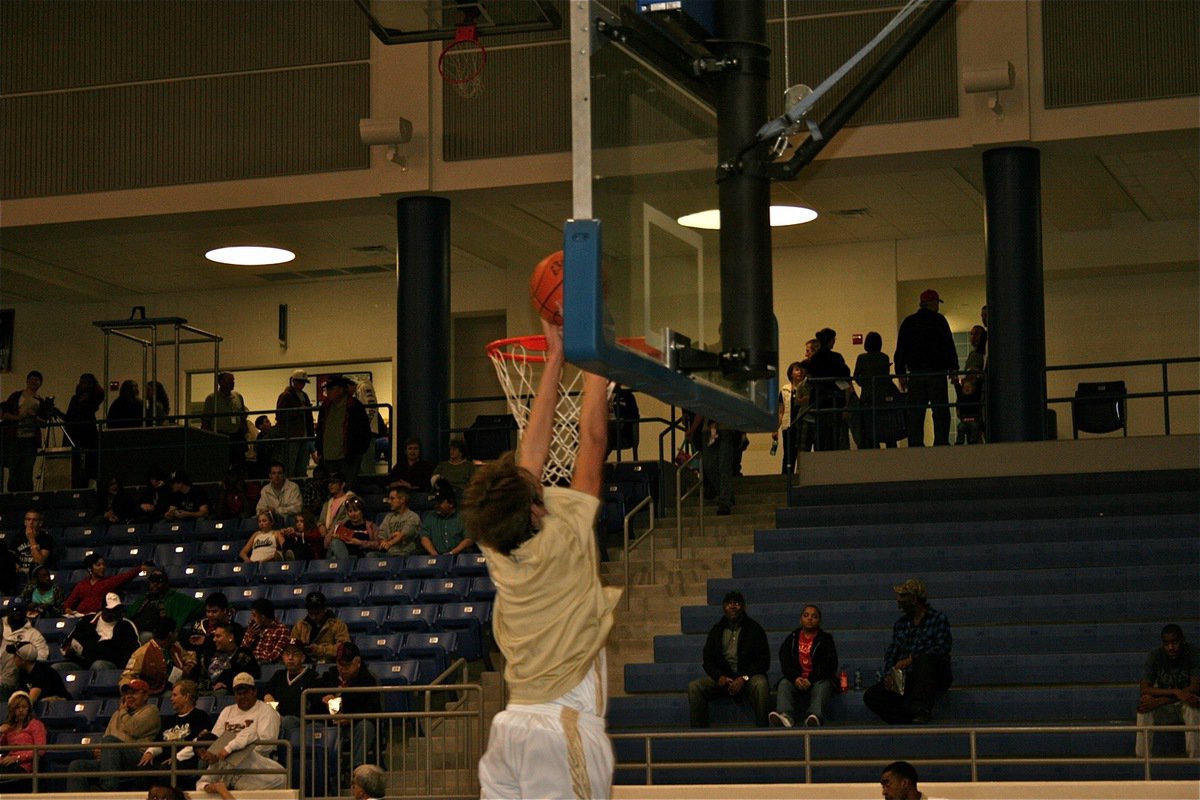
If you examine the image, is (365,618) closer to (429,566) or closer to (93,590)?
(429,566)

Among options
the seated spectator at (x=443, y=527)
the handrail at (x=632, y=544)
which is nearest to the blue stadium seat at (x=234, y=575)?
the seated spectator at (x=443, y=527)

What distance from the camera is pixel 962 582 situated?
1432cm

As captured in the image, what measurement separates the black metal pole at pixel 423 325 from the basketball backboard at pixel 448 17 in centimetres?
303

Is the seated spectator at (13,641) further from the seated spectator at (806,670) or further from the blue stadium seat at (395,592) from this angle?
the seated spectator at (806,670)

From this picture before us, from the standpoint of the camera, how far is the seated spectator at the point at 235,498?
59.4 ft

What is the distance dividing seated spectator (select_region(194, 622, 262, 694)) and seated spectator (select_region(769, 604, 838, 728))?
4.41m

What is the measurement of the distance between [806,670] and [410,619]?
3.79 m

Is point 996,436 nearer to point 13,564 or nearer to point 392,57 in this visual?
point 392,57

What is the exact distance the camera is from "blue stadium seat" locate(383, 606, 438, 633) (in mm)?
14602

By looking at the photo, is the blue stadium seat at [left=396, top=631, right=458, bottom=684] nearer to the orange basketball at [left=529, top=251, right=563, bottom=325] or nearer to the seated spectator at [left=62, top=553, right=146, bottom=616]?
the seated spectator at [left=62, top=553, right=146, bottom=616]

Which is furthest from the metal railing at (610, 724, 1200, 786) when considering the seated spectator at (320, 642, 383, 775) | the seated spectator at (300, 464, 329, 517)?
the seated spectator at (300, 464, 329, 517)

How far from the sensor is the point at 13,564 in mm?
17125

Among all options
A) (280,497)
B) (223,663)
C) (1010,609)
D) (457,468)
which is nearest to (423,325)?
(457,468)

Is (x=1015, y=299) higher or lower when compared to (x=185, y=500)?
higher
